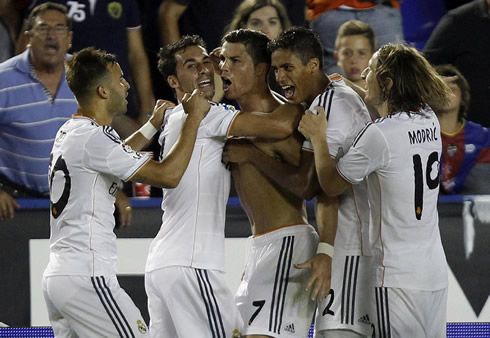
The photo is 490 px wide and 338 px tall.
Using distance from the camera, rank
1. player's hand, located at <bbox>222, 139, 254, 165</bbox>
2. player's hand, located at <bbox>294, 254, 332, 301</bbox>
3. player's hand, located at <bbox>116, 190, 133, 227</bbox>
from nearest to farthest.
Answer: player's hand, located at <bbox>294, 254, 332, 301</bbox> < player's hand, located at <bbox>222, 139, 254, 165</bbox> < player's hand, located at <bbox>116, 190, 133, 227</bbox>

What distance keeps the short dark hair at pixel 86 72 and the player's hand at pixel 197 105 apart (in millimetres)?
422

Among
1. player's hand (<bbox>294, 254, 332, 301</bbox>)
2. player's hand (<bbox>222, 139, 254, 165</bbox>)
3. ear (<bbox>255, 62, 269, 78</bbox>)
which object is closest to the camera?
player's hand (<bbox>294, 254, 332, 301</bbox>)

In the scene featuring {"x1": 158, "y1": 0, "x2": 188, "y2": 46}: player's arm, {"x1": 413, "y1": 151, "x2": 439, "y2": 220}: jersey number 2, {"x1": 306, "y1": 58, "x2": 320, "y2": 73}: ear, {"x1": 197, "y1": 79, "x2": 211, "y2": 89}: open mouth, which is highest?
{"x1": 158, "y1": 0, "x2": 188, "y2": 46}: player's arm

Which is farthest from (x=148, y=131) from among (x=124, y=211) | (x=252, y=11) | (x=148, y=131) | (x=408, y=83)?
(x=252, y=11)

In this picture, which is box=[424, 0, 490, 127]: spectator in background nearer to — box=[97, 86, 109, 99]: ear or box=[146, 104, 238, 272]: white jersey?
box=[146, 104, 238, 272]: white jersey

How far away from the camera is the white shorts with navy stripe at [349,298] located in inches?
166

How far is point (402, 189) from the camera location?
13.0ft

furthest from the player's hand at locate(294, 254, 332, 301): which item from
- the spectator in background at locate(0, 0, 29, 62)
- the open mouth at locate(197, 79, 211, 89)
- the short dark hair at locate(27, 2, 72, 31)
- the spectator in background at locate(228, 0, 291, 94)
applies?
the spectator in background at locate(0, 0, 29, 62)

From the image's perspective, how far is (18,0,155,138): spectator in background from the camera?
6.77 meters

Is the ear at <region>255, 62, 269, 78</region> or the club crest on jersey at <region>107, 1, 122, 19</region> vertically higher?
the club crest on jersey at <region>107, 1, 122, 19</region>

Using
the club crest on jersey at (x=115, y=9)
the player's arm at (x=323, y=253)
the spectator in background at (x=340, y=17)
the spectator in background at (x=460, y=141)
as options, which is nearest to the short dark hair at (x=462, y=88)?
the spectator in background at (x=460, y=141)

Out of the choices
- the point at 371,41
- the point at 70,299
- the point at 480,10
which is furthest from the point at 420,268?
the point at 480,10

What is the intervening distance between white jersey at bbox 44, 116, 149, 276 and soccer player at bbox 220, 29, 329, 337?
56 centimetres

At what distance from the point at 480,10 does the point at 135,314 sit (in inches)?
163
